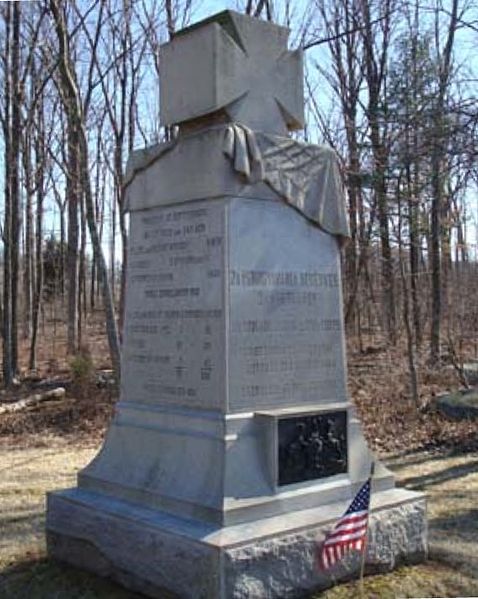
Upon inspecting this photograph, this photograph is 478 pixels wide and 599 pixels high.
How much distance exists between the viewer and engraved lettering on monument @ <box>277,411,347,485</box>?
4781 millimetres

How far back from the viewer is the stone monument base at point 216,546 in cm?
416

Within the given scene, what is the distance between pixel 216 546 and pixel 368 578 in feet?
3.69

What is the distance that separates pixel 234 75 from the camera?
16.3 ft

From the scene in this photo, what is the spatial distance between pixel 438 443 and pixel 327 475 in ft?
17.3

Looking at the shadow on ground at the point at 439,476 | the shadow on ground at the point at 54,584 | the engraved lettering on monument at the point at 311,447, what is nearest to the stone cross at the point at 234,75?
the engraved lettering on monument at the point at 311,447

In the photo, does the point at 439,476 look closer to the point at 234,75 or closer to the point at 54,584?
the point at 54,584

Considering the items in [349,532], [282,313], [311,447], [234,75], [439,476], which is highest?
[234,75]

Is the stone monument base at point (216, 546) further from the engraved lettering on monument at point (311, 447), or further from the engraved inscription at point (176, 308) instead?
the engraved inscription at point (176, 308)

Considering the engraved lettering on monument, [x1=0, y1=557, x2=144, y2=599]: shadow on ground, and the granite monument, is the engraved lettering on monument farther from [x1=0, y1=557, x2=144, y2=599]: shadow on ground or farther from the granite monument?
[x1=0, y1=557, x2=144, y2=599]: shadow on ground

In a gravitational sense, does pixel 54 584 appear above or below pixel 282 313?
below

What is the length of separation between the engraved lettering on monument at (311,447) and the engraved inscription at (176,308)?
489 millimetres

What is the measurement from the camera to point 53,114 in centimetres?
2311

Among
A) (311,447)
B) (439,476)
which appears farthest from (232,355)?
(439,476)

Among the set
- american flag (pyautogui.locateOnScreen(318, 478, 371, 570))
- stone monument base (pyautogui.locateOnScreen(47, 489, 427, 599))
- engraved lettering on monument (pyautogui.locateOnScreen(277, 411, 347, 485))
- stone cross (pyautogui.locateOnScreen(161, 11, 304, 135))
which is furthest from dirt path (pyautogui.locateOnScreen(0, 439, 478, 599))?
stone cross (pyautogui.locateOnScreen(161, 11, 304, 135))
